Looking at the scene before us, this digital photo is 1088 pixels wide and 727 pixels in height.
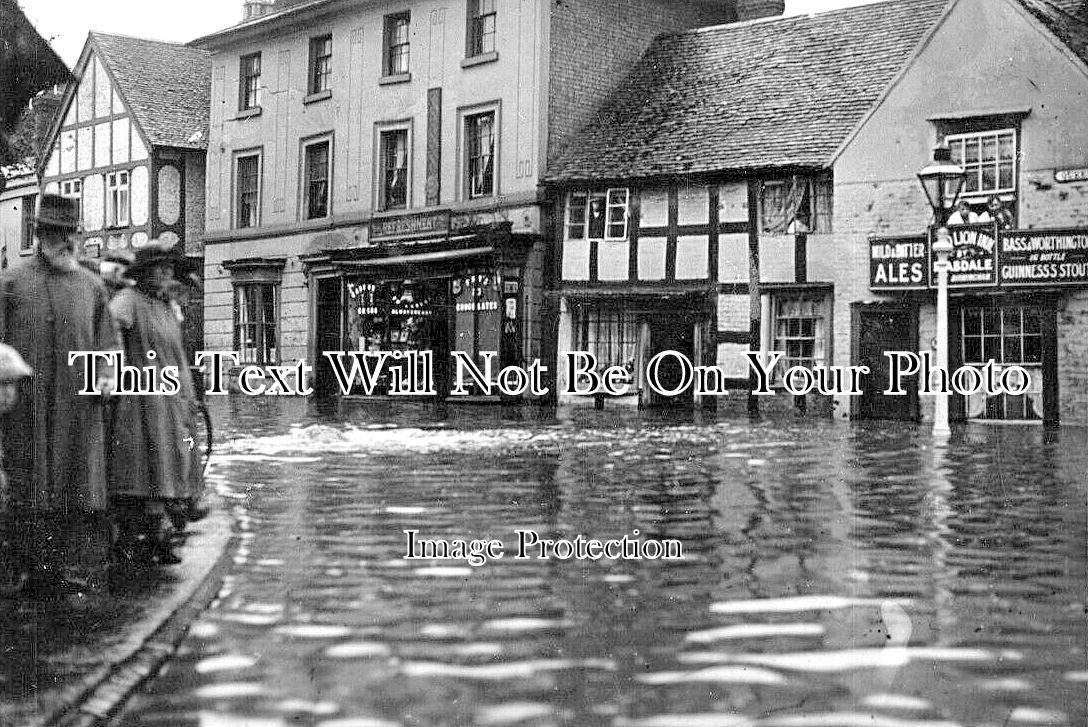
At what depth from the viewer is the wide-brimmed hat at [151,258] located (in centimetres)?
699

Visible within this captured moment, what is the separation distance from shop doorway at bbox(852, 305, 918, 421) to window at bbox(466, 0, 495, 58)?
10223mm

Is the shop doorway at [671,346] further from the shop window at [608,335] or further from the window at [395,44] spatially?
the window at [395,44]

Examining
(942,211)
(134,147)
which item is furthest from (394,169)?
(942,211)

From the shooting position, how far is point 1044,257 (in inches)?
819

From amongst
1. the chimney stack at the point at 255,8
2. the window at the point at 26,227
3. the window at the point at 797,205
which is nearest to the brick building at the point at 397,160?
the chimney stack at the point at 255,8

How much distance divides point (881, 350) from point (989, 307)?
1.94 metres

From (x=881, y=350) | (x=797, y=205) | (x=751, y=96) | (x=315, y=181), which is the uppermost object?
(x=751, y=96)

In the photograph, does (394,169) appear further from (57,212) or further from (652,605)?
(652,605)

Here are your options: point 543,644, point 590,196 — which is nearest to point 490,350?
point 590,196

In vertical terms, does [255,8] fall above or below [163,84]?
above

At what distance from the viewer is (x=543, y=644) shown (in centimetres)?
527

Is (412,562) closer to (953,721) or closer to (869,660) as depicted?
(869,660)

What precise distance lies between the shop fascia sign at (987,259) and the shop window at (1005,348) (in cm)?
61

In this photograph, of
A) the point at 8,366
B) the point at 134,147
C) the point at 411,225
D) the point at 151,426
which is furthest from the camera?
the point at 134,147
